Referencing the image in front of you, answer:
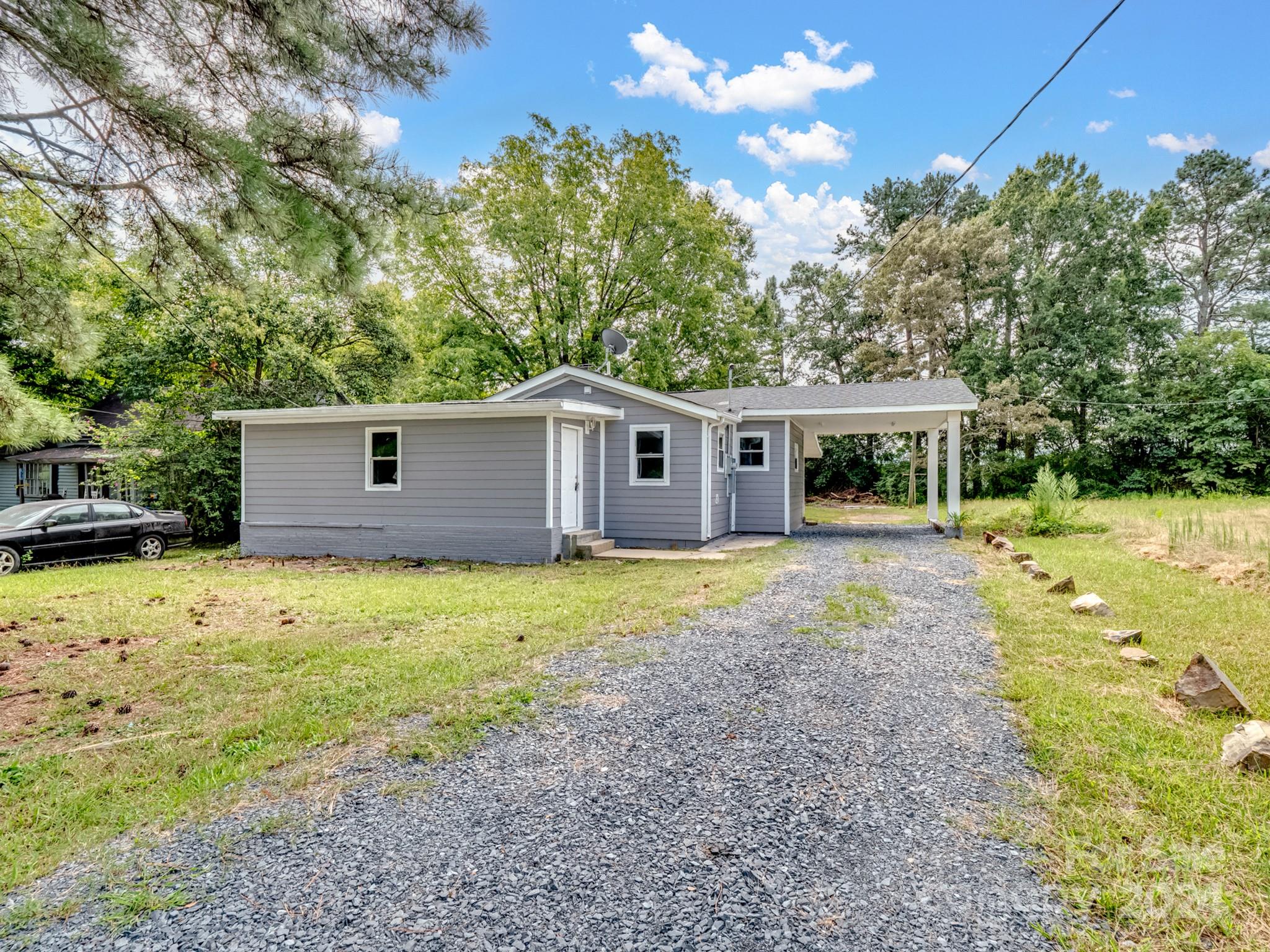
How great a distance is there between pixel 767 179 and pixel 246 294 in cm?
1679

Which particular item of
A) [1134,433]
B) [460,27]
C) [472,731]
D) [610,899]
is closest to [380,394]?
[460,27]

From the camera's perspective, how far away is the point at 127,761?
2.95m

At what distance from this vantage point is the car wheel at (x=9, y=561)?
9.83m

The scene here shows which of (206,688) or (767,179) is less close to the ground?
(767,179)

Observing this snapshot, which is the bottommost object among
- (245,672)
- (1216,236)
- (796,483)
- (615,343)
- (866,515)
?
(245,672)

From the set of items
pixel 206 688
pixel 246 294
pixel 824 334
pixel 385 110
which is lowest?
pixel 206 688

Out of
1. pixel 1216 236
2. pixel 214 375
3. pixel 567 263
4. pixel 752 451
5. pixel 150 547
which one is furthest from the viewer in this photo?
pixel 1216 236

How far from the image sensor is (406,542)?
10.7 meters

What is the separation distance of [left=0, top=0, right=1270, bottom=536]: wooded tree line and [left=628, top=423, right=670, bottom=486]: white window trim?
540cm

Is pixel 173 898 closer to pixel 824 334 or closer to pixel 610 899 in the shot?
pixel 610 899

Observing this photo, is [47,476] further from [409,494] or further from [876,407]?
[876,407]

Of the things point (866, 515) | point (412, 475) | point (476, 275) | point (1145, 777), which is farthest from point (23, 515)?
point (866, 515)

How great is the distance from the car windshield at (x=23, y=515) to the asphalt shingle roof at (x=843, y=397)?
36.6 ft

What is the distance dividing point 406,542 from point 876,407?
872 centimetres
